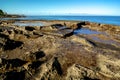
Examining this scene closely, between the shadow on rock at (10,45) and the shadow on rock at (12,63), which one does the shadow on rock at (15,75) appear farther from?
the shadow on rock at (10,45)

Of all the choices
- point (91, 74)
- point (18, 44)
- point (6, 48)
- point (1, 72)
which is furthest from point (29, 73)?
point (18, 44)

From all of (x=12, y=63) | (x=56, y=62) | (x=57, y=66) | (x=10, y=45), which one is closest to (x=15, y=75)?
(x=12, y=63)

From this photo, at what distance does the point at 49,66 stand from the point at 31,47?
5156 mm

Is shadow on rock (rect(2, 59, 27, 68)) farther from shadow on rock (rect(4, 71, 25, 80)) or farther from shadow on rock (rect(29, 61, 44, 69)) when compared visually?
shadow on rock (rect(4, 71, 25, 80))

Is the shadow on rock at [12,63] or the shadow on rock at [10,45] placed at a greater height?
the shadow on rock at [12,63]

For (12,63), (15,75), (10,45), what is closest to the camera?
(15,75)

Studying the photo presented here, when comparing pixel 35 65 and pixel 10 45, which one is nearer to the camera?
pixel 35 65

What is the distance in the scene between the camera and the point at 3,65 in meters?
9.68

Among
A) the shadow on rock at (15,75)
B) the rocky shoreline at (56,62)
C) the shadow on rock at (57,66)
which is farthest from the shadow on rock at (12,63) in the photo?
the shadow on rock at (57,66)

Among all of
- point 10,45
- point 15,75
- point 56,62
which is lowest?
point 10,45

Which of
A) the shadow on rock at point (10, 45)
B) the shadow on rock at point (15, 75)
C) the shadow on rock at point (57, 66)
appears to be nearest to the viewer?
the shadow on rock at point (15, 75)

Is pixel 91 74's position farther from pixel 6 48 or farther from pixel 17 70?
pixel 6 48

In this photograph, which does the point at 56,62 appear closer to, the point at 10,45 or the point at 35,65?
the point at 35,65

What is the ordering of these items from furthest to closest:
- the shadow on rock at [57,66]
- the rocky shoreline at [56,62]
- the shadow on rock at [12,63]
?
1. the shadow on rock at [12,63]
2. the shadow on rock at [57,66]
3. the rocky shoreline at [56,62]
